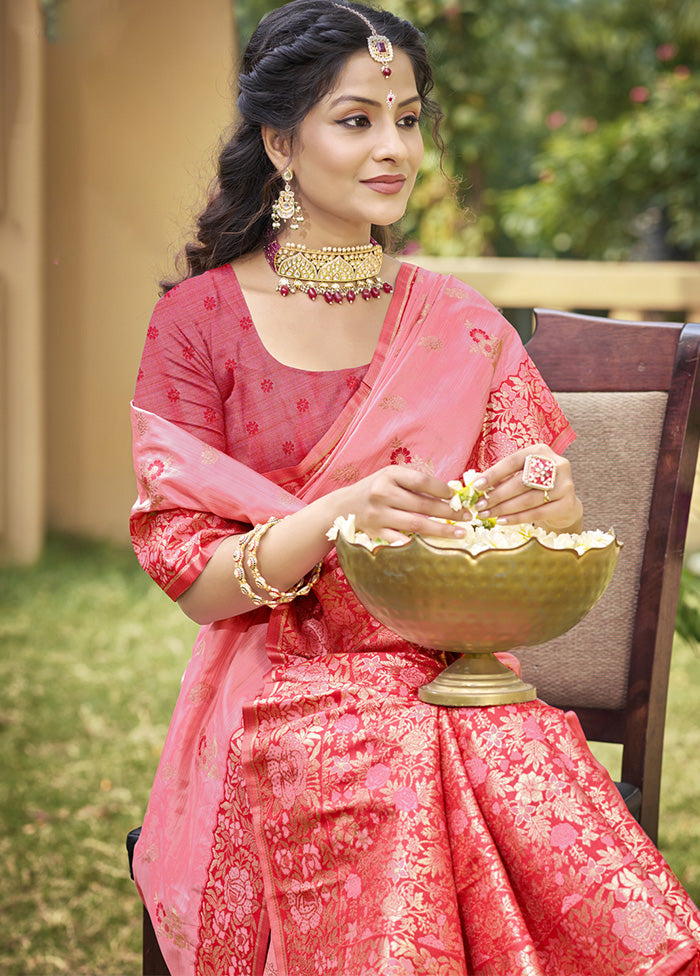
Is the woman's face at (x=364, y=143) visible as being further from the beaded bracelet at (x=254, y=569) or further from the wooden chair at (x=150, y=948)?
the wooden chair at (x=150, y=948)

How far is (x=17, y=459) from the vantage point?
5449mm

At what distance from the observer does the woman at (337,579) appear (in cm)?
125

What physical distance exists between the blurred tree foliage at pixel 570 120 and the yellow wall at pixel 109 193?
2.48 meters

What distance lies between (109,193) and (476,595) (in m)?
4.59

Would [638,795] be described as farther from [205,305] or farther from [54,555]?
[54,555]

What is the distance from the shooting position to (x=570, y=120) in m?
9.69

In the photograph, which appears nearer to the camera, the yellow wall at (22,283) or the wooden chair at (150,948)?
the wooden chair at (150,948)

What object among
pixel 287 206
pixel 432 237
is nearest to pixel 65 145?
pixel 432 237

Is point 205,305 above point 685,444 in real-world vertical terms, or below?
above

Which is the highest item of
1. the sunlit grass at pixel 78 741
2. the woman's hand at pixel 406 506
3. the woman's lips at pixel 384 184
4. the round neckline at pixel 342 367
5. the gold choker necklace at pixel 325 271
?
the woman's lips at pixel 384 184

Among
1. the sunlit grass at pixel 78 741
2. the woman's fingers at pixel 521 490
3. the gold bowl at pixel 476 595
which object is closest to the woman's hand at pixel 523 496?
the woman's fingers at pixel 521 490

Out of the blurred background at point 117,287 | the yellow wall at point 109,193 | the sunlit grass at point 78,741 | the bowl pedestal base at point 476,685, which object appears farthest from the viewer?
the yellow wall at point 109,193

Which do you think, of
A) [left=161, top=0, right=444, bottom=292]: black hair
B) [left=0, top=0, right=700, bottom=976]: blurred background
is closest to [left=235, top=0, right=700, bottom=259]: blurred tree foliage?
[left=0, top=0, right=700, bottom=976]: blurred background

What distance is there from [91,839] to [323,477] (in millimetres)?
1904
